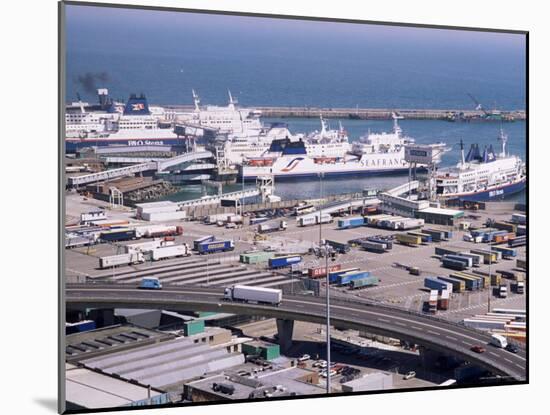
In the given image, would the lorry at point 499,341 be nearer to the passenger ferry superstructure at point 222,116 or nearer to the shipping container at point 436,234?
the shipping container at point 436,234

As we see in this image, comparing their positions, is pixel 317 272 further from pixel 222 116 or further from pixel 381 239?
pixel 222 116

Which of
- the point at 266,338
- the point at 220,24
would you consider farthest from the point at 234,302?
the point at 220,24

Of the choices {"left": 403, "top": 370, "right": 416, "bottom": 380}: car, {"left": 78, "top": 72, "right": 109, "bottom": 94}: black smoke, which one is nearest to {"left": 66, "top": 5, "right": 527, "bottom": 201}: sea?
{"left": 78, "top": 72, "right": 109, "bottom": 94}: black smoke

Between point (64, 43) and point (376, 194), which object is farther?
point (376, 194)

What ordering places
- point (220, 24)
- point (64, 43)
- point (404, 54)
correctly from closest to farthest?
1. point (64, 43)
2. point (220, 24)
3. point (404, 54)

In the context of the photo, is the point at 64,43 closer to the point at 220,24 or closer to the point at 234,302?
the point at 220,24

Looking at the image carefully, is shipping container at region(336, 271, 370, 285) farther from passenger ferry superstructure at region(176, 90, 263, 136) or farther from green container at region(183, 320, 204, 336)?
passenger ferry superstructure at region(176, 90, 263, 136)

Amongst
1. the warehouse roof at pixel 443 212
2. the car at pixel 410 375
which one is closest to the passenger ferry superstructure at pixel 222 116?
the warehouse roof at pixel 443 212
